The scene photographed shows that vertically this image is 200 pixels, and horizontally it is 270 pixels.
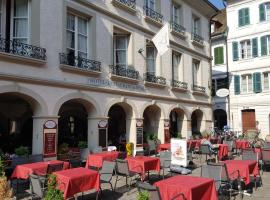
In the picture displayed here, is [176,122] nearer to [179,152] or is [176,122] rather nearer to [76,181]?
[179,152]

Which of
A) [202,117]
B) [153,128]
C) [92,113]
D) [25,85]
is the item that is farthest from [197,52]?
[25,85]

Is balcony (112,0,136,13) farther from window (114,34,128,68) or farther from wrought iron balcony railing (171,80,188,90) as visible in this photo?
wrought iron balcony railing (171,80,188,90)

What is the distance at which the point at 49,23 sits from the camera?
41.1ft

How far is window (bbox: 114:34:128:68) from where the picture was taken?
1652 cm

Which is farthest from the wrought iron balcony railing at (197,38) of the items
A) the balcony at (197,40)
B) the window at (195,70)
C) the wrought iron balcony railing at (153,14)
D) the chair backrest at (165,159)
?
the chair backrest at (165,159)

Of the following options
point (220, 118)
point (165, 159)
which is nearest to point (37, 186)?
point (165, 159)

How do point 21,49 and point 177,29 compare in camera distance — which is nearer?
point 21,49

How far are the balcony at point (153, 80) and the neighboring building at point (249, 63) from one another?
40.1ft

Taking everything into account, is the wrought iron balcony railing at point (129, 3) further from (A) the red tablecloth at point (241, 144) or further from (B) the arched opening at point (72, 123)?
(A) the red tablecloth at point (241, 144)

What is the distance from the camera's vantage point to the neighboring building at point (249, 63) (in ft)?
90.5

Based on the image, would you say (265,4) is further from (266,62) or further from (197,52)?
(197,52)

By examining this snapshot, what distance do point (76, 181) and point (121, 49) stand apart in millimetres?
9898

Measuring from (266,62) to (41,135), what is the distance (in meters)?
21.3

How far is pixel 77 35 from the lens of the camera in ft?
46.1
